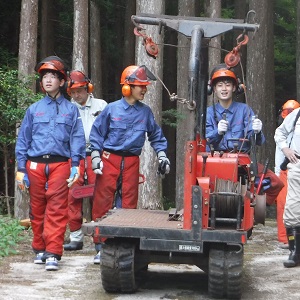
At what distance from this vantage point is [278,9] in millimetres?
29516

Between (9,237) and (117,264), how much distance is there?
3.07m

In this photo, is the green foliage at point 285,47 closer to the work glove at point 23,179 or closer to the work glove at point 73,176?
the work glove at point 73,176

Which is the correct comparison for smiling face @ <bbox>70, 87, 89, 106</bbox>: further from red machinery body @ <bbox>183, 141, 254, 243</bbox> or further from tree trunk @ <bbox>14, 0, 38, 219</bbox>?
tree trunk @ <bbox>14, 0, 38, 219</bbox>

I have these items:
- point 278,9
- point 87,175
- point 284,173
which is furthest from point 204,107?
point 278,9

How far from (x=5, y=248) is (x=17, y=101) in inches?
200

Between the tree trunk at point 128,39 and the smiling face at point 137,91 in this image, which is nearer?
the smiling face at point 137,91

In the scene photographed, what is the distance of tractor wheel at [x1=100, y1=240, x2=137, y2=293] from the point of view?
7.76 m

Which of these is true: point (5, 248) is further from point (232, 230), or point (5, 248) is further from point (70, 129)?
point (232, 230)

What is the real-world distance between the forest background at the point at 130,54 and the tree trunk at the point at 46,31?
3 cm

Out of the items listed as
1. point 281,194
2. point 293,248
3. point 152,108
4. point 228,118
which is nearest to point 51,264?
point 228,118

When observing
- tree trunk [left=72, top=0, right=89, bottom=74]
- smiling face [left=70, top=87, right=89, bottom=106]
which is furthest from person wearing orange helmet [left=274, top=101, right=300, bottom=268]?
tree trunk [left=72, top=0, right=89, bottom=74]

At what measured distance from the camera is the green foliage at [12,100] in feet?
46.9

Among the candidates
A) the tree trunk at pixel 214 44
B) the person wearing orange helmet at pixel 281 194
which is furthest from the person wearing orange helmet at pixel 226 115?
the tree trunk at pixel 214 44

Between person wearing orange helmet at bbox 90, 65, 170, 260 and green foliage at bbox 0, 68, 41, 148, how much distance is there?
484 centimetres
